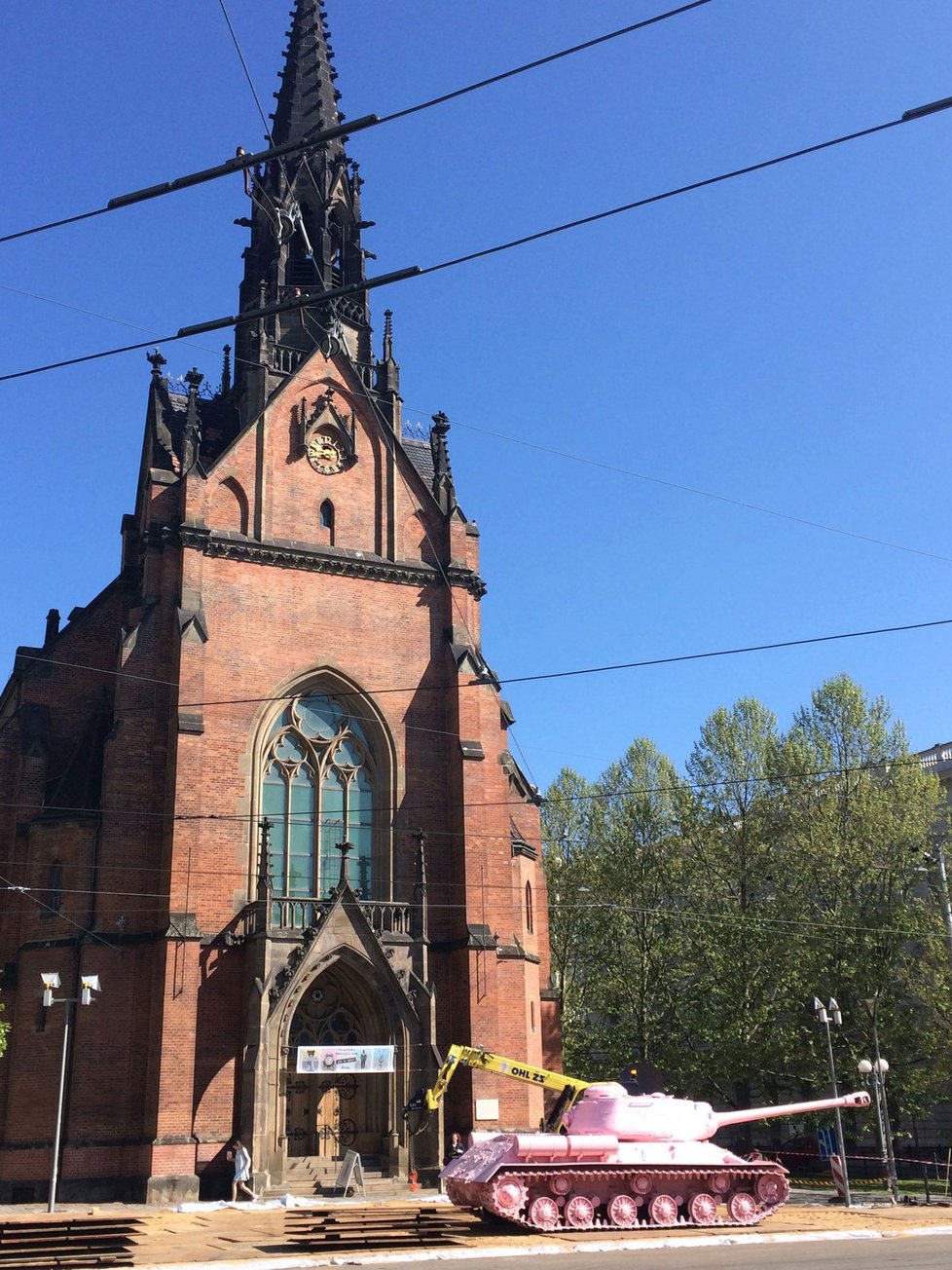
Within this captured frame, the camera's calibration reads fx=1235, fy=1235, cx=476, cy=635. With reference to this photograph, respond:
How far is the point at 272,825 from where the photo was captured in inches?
1156

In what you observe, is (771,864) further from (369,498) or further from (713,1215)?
(713,1215)

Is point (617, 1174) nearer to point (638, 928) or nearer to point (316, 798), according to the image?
point (316, 798)

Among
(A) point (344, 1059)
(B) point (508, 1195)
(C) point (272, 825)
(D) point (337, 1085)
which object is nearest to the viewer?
(B) point (508, 1195)

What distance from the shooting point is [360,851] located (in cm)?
3044

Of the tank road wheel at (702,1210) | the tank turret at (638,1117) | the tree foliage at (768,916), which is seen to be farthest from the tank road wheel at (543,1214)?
the tree foliage at (768,916)

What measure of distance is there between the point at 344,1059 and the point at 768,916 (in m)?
17.0

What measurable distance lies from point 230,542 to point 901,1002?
24.0 metres

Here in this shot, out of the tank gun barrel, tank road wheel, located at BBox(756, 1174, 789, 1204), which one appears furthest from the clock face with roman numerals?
tank road wheel, located at BBox(756, 1174, 789, 1204)

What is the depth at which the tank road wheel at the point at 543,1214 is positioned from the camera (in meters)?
19.2

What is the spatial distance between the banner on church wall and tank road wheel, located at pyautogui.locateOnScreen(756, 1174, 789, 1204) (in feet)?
28.5

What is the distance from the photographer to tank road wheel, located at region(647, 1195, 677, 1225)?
2014cm

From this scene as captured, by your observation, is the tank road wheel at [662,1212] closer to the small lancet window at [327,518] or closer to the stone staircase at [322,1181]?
the stone staircase at [322,1181]

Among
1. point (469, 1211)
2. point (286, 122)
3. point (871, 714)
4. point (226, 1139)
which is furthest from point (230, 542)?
point (871, 714)

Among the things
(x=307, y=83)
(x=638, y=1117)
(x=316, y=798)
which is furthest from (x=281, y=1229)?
(x=307, y=83)
